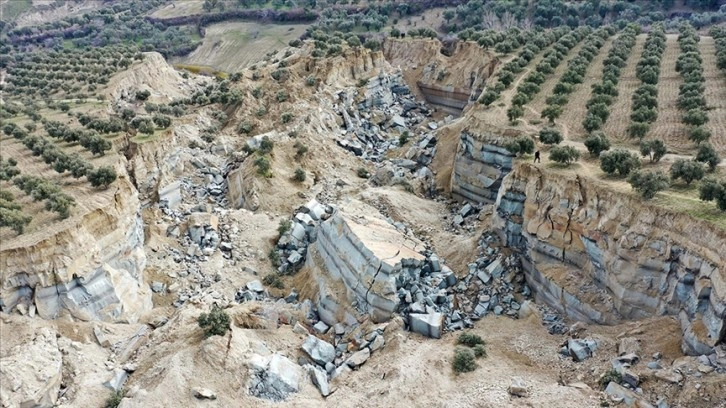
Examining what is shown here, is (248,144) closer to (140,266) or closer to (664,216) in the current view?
(140,266)

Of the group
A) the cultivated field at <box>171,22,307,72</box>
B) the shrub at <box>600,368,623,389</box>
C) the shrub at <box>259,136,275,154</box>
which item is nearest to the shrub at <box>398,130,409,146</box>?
the shrub at <box>259,136,275,154</box>

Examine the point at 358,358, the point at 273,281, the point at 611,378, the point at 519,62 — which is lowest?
the point at 273,281

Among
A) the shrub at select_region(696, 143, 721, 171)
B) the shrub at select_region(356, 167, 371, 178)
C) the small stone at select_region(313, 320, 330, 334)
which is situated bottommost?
the small stone at select_region(313, 320, 330, 334)

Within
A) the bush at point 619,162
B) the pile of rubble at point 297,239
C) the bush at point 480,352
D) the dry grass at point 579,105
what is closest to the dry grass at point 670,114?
the dry grass at point 579,105

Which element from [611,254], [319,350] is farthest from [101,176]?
[611,254]

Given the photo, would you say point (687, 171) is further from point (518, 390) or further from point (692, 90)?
point (692, 90)

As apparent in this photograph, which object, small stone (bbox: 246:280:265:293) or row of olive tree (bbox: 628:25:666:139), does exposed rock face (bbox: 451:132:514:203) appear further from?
small stone (bbox: 246:280:265:293)

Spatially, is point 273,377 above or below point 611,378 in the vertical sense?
below

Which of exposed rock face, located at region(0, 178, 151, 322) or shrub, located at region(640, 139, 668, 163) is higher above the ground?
shrub, located at region(640, 139, 668, 163)
